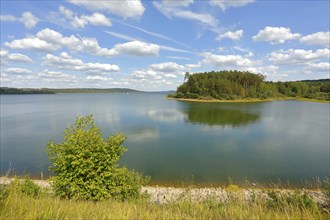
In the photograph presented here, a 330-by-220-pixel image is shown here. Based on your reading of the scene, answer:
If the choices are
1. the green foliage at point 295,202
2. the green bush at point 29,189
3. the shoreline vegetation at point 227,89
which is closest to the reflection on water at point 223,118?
the green foliage at point 295,202

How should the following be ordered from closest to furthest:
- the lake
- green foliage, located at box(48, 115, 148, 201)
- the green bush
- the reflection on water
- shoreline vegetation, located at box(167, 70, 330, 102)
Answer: green foliage, located at box(48, 115, 148, 201)
the green bush
the lake
the reflection on water
shoreline vegetation, located at box(167, 70, 330, 102)

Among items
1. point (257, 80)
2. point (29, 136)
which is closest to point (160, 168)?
point (29, 136)

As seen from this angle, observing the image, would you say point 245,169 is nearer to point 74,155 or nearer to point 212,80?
point 74,155

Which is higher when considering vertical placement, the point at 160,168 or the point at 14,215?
the point at 14,215

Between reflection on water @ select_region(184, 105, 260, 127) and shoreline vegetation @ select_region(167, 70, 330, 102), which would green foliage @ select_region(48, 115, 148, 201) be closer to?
reflection on water @ select_region(184, 105, 260, 127)

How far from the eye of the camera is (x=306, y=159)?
19.0 metres

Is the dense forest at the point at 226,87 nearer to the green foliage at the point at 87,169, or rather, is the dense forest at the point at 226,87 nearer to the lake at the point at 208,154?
the lake at the point at 208,154

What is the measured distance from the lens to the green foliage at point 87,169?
7082mm

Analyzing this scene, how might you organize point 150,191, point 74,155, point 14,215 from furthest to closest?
1. point 150,191
2. point 74,155
3. point 14,215

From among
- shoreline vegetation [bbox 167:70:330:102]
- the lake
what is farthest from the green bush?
shoreline vegetation [bbox 167:70:330:102]

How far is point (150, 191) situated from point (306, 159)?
16.7 meters

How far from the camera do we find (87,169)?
7055 mm

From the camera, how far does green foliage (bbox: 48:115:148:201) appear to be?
7082 millimetres

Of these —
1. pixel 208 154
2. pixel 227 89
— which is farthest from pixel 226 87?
pixel 208 154
